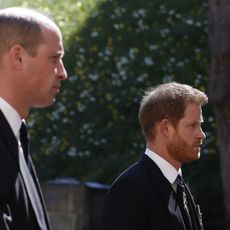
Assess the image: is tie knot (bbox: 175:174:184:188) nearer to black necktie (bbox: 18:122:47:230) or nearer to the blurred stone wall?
black necktie (bbox: 18:122:47:230)

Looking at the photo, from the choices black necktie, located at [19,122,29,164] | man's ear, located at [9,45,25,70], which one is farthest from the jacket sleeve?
man's ear, located at [9,45,25,70]

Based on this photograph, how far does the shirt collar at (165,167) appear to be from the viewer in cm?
443

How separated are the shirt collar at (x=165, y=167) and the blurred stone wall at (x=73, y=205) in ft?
16.0

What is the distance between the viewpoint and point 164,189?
4.37 metres

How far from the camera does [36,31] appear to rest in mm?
3201

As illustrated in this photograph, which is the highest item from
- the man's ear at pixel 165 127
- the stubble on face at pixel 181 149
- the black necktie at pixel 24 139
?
the black necktie at pixel 24 139

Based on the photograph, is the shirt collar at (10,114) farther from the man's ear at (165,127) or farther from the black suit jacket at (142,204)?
the man's ear at (165,127)

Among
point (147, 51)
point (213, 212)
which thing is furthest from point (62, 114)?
point (213, 212)

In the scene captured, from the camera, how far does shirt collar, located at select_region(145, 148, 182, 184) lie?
4430mm

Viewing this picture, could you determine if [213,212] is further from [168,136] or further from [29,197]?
[29,197]

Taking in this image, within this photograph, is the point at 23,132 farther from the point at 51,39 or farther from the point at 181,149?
the point at 181,149

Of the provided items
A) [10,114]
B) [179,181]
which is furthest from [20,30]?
[179,181]

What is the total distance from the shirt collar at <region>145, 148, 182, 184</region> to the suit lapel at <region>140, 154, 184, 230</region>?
18 mm

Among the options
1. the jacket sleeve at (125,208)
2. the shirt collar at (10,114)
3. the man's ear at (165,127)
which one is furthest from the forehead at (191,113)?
the shirt collar at (10,114)
